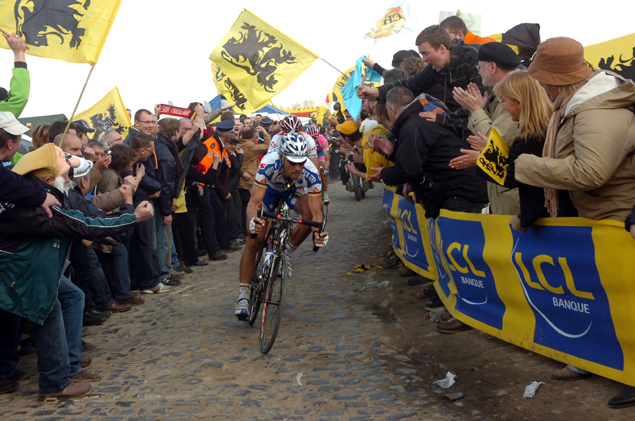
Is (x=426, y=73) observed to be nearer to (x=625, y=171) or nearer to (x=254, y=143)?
(x=625, y=171)

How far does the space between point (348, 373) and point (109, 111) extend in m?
10.4

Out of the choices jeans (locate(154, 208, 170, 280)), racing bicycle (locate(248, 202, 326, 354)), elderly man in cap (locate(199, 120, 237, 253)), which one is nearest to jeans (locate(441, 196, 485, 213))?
racing bicycle (locate(248, 202, 326, 354))

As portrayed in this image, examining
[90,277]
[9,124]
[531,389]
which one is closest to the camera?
[531,389]

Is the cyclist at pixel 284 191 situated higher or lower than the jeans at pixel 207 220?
higher

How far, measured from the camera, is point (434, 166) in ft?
20.4

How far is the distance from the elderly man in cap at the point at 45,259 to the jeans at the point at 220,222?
6.76 m

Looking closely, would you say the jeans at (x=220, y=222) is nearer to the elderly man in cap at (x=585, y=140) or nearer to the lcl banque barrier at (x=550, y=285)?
the lcl banque barrier at (x=550, y=285)

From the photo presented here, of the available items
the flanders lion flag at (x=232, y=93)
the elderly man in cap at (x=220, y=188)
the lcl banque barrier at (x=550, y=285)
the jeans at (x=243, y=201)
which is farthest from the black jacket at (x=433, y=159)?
the jeans at (x=243, y=201)

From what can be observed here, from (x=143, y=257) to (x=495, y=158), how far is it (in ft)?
20.9

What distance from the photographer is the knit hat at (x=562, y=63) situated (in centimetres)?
380

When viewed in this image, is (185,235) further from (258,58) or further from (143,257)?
(258,58)

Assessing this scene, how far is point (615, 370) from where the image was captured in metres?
3.75

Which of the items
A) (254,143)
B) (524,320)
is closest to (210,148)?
(254,143)

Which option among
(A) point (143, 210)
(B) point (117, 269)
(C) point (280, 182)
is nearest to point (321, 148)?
(B) point (117, 269)
